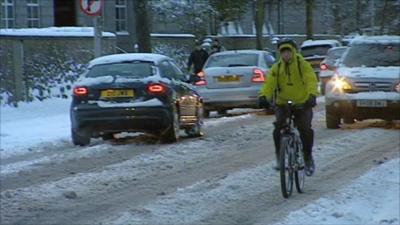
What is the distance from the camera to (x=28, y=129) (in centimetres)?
1864

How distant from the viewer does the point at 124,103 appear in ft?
49.8

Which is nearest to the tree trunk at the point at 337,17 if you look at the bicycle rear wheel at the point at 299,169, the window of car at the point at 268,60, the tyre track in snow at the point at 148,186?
the window of car at the point at 268,60

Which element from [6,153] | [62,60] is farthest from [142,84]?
[62,60]

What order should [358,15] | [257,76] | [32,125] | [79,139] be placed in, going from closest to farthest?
[79,139]
[32,125]
[257,76]
[358,15]

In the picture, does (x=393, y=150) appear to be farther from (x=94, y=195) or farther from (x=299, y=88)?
(x=94, y=195)

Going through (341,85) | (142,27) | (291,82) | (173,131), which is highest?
(142,27)

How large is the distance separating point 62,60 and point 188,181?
1563cm

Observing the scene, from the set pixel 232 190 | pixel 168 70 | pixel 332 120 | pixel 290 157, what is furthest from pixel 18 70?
pixel 290 157

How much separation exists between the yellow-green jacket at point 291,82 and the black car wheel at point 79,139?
5.41 meters

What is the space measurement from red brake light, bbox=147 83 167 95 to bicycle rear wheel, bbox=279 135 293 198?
16.5 feet

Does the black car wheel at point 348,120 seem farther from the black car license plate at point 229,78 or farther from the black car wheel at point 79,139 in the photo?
the black car wheel at point 79,139

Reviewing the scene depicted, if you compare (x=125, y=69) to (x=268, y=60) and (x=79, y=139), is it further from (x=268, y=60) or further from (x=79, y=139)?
(x=268, y=60)

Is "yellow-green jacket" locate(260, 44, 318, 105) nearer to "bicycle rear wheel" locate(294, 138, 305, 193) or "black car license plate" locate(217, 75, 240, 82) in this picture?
"bicycle rear wheel" locate(294, 138, 305, 193)

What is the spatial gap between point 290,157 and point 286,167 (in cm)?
12
